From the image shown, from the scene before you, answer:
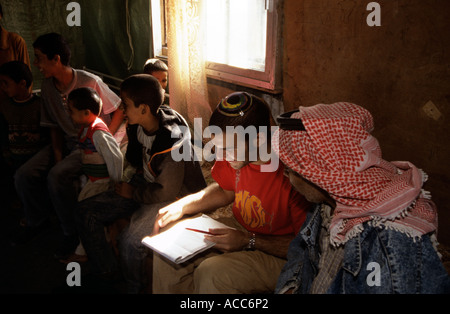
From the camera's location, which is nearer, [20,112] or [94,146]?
[94,146]

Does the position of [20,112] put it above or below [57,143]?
above

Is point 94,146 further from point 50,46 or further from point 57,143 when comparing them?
point 50,46

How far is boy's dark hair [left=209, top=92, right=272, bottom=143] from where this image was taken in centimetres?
211

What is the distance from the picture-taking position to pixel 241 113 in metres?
2.10

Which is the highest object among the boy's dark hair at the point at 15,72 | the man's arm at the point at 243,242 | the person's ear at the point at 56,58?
the person's ear at the point at 56,58

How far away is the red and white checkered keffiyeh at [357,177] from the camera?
4.47ft

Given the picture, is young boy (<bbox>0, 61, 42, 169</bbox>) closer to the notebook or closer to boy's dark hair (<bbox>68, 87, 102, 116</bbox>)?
boy's dark hair (<bbox>68, 87, 102, 116</bbox>)

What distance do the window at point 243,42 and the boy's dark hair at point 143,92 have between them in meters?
1.04

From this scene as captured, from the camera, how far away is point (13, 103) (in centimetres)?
368

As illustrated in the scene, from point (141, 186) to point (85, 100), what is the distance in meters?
0.94

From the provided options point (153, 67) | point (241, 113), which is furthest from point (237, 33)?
point (241, 113)

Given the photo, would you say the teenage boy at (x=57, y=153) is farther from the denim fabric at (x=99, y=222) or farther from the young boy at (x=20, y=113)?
the denim fabric at (x=99, y=222)

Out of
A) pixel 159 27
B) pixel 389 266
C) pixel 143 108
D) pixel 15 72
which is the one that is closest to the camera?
pixel 389 266

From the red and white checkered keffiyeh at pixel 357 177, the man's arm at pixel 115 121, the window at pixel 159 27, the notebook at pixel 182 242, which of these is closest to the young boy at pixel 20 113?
the man's arm at pixel 115 121
